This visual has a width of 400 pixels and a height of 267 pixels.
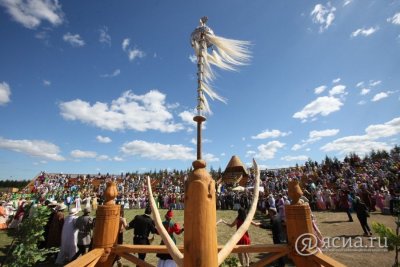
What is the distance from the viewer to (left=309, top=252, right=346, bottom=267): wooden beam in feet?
6.03

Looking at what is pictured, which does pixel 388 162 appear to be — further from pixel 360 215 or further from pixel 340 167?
pixel 360 215

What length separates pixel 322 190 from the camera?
21031 mm

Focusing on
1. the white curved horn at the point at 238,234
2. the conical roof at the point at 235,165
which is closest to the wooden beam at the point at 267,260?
the white curved horn at the point at 238,234

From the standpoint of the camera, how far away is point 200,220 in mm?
1219

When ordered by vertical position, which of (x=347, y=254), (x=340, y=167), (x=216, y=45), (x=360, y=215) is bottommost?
(x=347, y=254)

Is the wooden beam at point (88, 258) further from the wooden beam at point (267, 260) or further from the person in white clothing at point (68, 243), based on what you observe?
the person in white clothing at point (68, 243)

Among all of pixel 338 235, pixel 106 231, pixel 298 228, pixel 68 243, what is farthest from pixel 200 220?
pixel 338 235

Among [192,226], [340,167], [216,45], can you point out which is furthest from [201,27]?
[340,167]

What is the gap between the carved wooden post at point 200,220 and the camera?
1.15 metres

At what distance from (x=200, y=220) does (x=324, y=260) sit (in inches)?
53.1

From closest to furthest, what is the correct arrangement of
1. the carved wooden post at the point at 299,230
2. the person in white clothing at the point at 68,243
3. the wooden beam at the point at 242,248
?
the carved wooden post at the point at 299,230, the wooden beam at the point at 242,248, the person in white clothing at the point at 68,243

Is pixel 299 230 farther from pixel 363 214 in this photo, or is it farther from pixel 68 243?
pixel 363 214

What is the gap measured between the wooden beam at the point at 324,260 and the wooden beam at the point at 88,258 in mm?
1843

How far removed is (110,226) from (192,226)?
4.96ft
